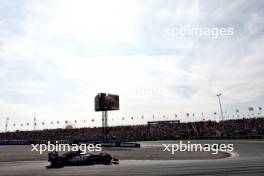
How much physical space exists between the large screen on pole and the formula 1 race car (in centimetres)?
3413

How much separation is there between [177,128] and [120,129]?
15673 millimetres

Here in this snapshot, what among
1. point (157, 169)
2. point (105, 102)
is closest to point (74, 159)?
point (157, 169)

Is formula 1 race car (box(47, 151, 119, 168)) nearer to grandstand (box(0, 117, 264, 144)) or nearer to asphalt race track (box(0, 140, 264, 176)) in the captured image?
asphalt race track (box(0, 140, 264, 176))

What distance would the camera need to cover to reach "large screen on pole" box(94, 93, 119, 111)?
56625 mm

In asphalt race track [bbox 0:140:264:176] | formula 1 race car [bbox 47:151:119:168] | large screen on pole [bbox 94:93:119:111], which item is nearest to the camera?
asphalt race track [bbox 0:140:264:176]

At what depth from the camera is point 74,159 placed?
21.7 m

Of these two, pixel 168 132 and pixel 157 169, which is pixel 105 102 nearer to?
pixel 168 132

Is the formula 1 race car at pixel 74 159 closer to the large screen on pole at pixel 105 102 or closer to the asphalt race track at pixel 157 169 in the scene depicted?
the asphalt race track at pixel 157 169

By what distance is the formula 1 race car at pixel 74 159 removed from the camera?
21.1 m

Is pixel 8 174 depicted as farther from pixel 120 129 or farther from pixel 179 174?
pixel 120 129

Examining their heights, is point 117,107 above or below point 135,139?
above


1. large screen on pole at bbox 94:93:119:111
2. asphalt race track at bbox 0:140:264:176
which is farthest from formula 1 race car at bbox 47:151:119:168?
large screen on pole at bbox 94:93:119:111

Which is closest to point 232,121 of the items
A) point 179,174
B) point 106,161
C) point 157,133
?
→ point 157,133

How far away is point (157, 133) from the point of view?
242ft
